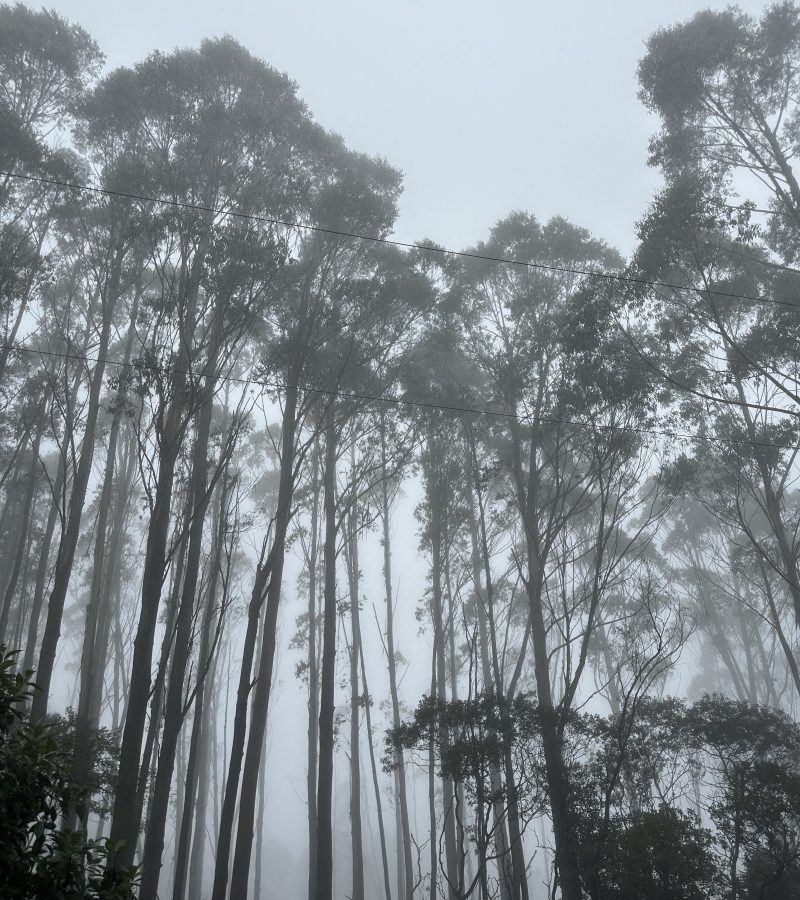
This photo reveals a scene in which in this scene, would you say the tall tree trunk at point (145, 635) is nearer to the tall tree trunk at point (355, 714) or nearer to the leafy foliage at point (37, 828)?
the leafy foliage at point (37, 828)

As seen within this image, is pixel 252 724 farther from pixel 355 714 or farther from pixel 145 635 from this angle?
pixel 355 714

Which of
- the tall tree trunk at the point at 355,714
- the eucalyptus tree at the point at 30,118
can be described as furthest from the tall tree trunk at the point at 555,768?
the eucalyptus tree at the point at 30,118

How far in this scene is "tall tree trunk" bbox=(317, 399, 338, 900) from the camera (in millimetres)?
8594

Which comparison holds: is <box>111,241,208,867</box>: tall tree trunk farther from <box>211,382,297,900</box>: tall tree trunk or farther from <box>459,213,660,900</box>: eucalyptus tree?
<box>459,213,660,900</box>: eucalyptus tree

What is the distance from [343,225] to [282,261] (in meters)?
2.69

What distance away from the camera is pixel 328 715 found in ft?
30.7

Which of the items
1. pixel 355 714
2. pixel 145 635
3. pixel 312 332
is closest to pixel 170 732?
pixel 145 635

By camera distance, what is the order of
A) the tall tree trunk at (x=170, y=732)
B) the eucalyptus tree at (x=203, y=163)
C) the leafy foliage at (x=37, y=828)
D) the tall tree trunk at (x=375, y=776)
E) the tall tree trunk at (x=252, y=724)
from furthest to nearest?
the tall tree trunk at (x=375, y=776)
the eucalyptus tree at (x=203, y=163)
the tall tree trunk at (x=252, y=724)
the tall tree trunk at (x=170, y=732)
the leafy foliage at (x=37, y=828)

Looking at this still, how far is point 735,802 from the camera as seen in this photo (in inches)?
302

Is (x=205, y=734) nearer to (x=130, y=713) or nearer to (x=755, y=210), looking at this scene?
(x=130, y=713)

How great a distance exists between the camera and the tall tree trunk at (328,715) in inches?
338

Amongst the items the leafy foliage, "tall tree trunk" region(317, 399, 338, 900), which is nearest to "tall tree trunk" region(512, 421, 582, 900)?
"tall tree trunk" region(317, 399, 338, 900)

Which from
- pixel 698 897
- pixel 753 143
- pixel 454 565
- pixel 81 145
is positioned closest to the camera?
pixel 698 897

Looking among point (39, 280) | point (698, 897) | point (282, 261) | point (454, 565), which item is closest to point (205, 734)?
point (454, 565)
